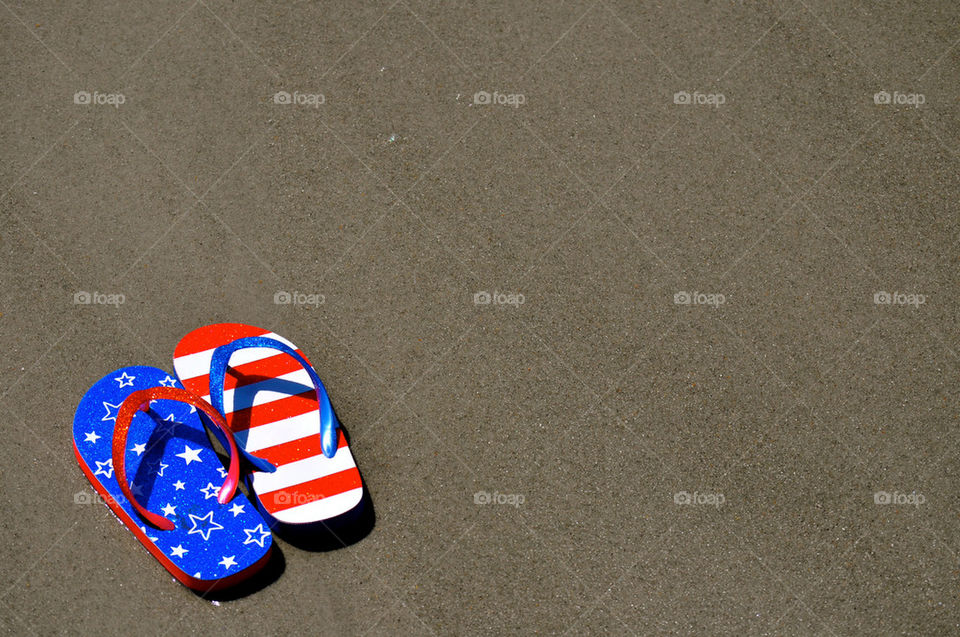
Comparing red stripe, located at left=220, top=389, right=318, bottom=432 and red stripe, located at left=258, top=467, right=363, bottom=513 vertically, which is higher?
red stripe, located at left=220, top=389, right=318, bottom=432

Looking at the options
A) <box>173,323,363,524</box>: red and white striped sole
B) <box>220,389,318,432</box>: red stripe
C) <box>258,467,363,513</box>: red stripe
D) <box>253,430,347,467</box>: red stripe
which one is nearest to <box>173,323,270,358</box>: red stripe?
<box>173,323,363,524</box>: red and white striped sole

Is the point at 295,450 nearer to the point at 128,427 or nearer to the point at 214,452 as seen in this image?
the point at 214,452

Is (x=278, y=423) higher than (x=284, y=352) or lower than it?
lower

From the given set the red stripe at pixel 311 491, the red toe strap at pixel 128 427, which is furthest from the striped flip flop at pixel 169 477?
the red stripe at pixel 311 491

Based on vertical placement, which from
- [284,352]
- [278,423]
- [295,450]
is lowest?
[295,450]

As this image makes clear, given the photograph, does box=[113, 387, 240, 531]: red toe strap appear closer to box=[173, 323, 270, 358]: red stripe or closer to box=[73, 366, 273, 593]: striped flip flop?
box=[73, 366, 273, 593]: striped flip flop

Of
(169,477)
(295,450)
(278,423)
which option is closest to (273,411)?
(278,423)

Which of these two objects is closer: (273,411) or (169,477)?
(169,477)

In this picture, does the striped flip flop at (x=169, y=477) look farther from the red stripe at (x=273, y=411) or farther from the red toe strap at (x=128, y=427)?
the red stripe at (x=273, y=411)
